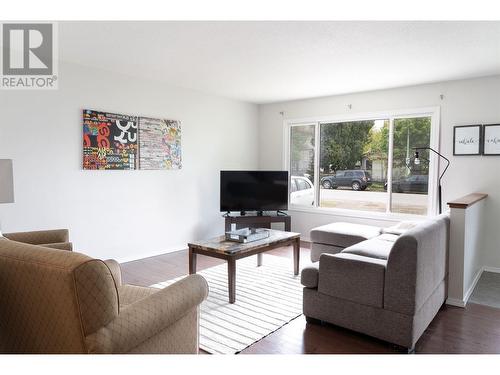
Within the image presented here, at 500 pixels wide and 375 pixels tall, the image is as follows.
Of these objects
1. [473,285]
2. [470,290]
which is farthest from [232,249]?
[473,285]

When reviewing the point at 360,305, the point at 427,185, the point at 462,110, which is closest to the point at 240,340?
Answer: the point at 360,305

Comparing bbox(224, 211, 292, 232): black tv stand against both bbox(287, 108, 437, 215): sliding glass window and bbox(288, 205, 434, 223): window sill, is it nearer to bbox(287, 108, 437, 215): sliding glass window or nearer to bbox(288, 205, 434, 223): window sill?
bbox(288, 205, 434, 223): window sill

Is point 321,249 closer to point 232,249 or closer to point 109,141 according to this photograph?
point 232,249

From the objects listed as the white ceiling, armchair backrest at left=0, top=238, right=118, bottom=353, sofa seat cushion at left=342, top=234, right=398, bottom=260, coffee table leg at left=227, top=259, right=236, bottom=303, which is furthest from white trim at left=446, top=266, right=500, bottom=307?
armchair backrest at left=0, top=238, right=118, bottom=353

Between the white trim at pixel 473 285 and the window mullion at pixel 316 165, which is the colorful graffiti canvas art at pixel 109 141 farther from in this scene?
the white trim at pixel 473 285

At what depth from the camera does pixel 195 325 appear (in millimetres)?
2061

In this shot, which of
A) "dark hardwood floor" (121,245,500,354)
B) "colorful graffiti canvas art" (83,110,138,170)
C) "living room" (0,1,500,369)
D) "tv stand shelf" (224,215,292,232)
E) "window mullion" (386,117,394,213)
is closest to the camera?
"living room" (0,1,500,369)

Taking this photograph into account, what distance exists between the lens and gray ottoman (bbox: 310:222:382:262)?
4.06m

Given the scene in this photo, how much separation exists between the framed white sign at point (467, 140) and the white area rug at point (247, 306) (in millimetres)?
2559

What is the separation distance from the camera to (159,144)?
4.75m

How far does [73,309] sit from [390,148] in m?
4.66

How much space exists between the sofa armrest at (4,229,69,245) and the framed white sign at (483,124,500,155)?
4659 millimetres

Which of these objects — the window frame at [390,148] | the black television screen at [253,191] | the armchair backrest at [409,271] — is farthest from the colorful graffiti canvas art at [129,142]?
the armchair backrest at [409,271]
